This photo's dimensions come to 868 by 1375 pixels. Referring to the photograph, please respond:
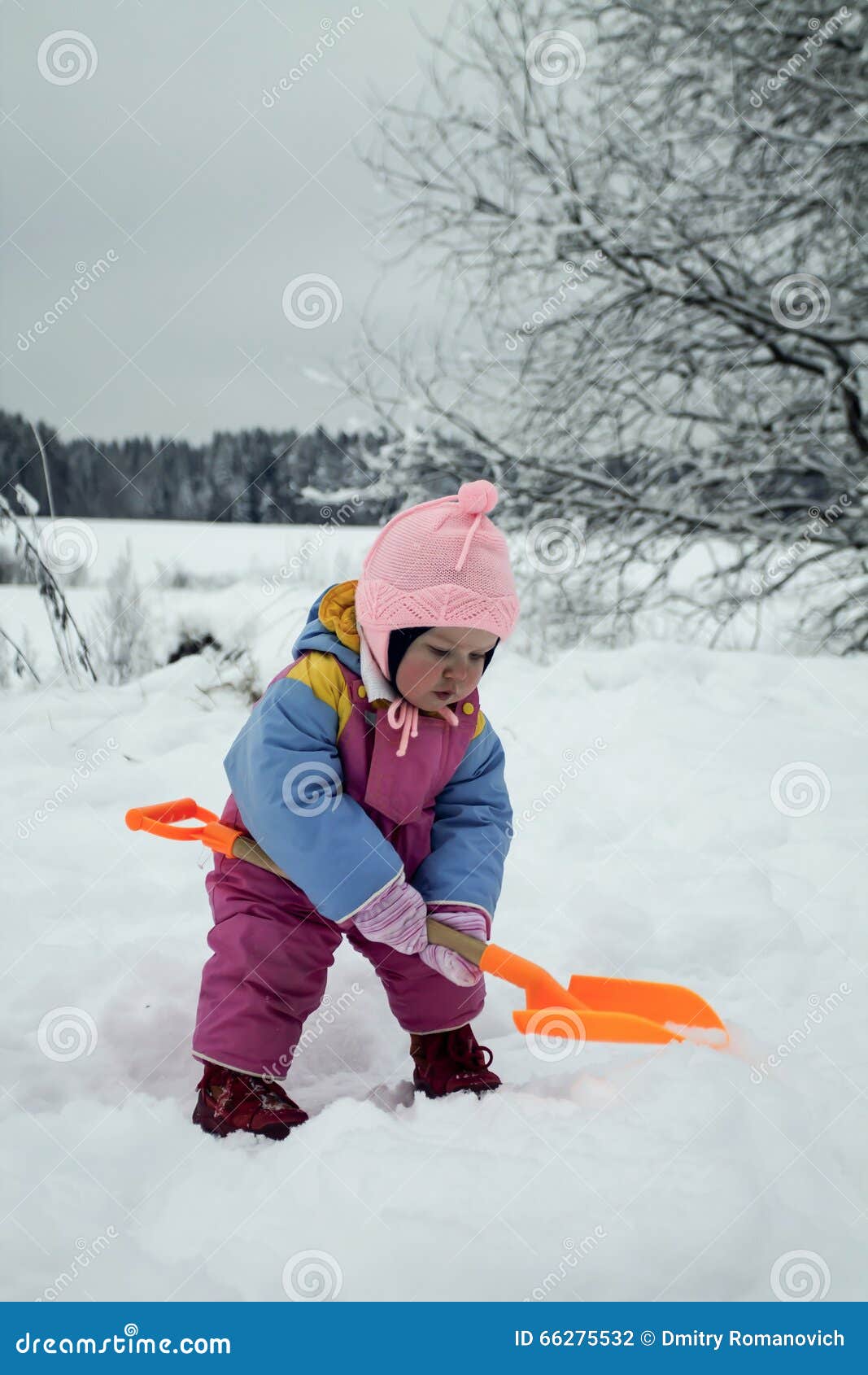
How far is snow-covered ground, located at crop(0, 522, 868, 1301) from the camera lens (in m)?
1.13

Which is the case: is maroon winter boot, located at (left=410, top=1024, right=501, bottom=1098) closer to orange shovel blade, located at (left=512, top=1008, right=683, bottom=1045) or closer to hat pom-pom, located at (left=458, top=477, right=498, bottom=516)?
orange shovel blade, located at (left=512, top=1008, right=683, bottom=1045)

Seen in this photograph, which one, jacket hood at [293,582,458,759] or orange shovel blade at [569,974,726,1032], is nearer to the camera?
jacket hood at [293,582,458,759]

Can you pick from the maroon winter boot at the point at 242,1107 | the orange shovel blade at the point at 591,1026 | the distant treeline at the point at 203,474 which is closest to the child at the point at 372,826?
the maroon winter boot at the point at 242,1107

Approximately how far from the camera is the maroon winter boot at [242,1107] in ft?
4.87

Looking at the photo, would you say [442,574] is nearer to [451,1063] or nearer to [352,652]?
[352,652]

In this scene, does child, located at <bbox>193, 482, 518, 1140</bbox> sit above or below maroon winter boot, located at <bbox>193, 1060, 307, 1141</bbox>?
above

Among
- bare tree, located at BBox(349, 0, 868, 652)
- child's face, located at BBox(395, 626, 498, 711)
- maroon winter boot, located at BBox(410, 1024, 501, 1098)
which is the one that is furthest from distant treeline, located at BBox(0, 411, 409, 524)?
maroon winter boot, located at BBox(410, 1024, 501, 1098)

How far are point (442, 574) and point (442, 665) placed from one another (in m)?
0.15

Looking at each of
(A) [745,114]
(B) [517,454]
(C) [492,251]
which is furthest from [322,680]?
(A) [745,114]

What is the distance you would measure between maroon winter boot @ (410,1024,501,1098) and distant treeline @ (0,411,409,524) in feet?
8.53

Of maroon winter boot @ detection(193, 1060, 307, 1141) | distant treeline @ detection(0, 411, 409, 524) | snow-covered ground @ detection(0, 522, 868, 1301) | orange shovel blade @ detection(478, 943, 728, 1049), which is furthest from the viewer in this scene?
distant treeline @ detection(0, 411, 409, 524)

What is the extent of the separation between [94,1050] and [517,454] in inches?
128

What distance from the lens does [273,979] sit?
1618 millimetres

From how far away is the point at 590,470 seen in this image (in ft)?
14.0
